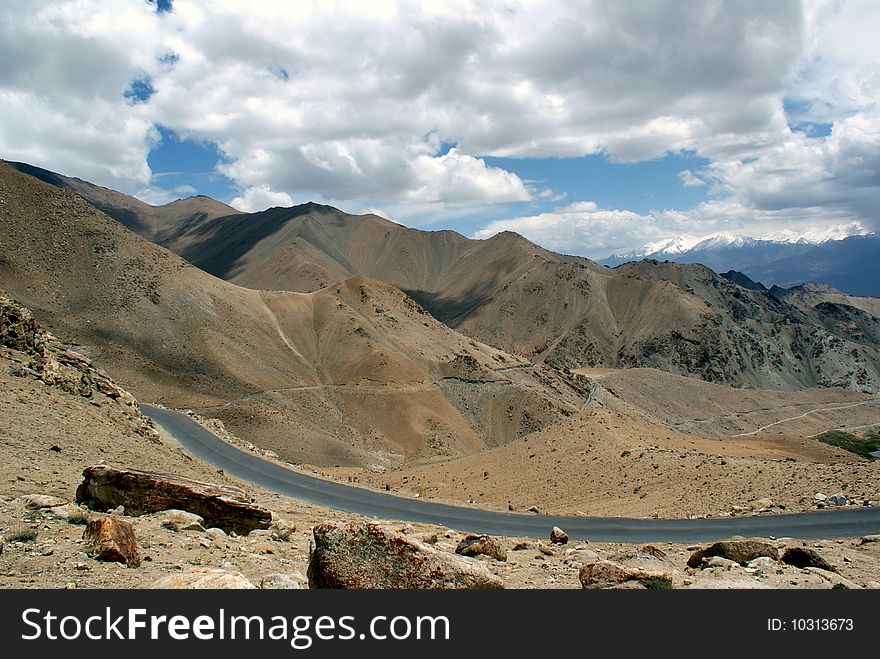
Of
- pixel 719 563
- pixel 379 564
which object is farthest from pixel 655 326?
pixel 379 564

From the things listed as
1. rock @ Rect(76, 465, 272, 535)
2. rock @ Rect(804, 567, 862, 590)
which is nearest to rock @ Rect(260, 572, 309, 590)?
rock @ Rect(76, 465, 272, 535)

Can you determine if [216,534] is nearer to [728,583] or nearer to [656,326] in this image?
[728,583]

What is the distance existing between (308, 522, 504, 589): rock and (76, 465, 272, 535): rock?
21.1 feet

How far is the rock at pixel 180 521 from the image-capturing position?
524 inches

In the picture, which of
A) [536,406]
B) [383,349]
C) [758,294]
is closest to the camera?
[536,406]

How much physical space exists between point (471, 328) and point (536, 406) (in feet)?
332

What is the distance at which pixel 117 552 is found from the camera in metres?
10.2

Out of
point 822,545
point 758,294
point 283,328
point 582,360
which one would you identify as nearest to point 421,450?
point 283,328

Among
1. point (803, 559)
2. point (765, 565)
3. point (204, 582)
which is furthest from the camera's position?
point (803, 559)

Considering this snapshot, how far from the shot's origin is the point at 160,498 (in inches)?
586

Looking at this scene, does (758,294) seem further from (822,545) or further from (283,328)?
(822,545)

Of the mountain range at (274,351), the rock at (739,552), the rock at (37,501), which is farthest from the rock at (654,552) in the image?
the mountain range at (274,351)

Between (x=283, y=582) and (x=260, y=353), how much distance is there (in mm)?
70226

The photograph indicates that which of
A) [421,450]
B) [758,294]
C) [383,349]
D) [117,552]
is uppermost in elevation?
[758,294]
